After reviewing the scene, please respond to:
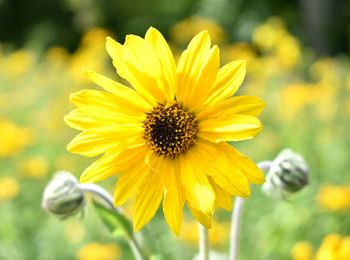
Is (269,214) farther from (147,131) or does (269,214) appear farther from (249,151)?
(147,131)

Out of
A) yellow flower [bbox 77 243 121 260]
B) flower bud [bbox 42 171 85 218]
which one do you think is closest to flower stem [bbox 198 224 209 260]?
flower bud [bbox 42 171 85 218]

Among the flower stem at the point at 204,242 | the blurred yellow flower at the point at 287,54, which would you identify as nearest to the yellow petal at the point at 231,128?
the flower stem at the point at 204,242

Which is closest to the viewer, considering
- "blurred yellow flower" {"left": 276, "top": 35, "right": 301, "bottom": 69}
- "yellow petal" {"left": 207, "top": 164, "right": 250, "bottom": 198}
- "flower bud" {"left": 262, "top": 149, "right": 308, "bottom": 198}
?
"yellow petal" {"left": 207, "top": 164, "right": 250, "bottom": 198}

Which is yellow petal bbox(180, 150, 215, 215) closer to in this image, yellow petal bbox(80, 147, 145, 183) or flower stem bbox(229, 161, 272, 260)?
yellow petal bbox(80, 147, 145, 183)

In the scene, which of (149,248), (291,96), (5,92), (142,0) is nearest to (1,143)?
(291,96)

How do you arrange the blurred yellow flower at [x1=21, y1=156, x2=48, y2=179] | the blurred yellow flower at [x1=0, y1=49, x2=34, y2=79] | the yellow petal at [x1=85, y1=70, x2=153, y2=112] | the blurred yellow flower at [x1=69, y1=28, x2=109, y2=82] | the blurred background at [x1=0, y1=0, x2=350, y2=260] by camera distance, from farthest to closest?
the blurred yellow flower at [x1=0, y1=49, x2=34, y2=79] < the blurred yellow flower at [x1=69, y1=28, x2=109, y2=82] < the blurred yellow flower at [x1=21, y1=156, x2=48, y2=179] < the blurred background at [x1=0, y1=0, x2=350, y2=260] < the yellow petal at [x1=85, y1=70, x2=153, y2=112]

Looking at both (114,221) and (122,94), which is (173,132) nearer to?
(122,94)

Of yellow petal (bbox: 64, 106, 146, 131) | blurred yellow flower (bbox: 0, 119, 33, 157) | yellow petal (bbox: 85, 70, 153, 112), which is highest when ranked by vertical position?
blurred yellow flower (bbox: 0, 119, 33, 157)
